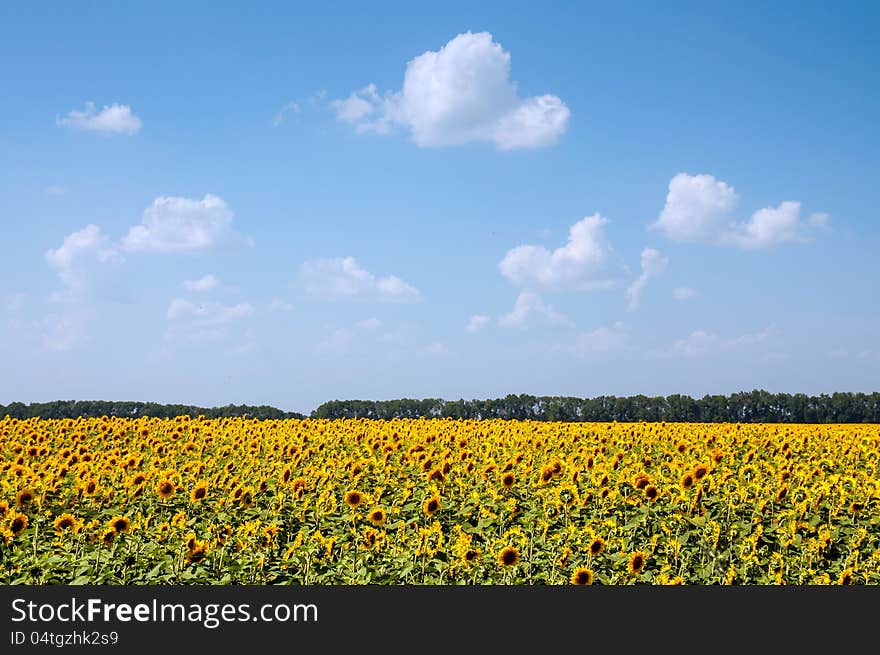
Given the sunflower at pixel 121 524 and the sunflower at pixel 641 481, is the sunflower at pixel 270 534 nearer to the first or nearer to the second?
the sunflower at pixel 121 524

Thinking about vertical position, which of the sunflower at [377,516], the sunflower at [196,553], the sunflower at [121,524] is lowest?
the sunflower at [196,553]

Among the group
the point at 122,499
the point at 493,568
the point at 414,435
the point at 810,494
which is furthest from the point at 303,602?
the point at 414,435

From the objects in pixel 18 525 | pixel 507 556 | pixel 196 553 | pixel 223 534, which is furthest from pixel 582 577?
pixel 18 525

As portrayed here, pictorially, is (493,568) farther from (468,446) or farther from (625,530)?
(468,446)

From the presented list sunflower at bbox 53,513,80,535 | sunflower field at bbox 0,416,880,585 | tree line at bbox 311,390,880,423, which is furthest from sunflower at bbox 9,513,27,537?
tree line at bbox 311,390,880,423

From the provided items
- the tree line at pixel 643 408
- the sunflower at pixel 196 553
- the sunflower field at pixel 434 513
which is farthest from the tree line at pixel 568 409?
the sunflower at pixel 196 553

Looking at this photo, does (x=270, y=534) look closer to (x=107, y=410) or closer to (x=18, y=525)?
(x=18, y=525)

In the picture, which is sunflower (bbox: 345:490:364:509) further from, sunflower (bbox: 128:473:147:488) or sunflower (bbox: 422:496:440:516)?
sunflower (bbox: 128:473:147:488)
